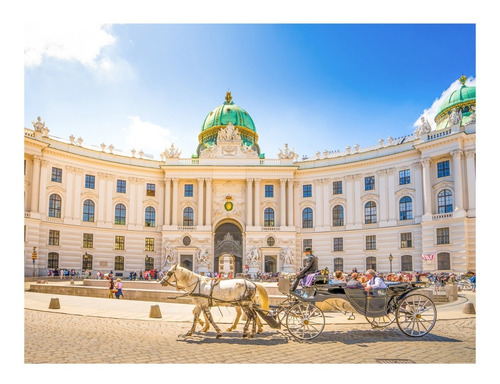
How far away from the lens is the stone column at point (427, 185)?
1597 inches

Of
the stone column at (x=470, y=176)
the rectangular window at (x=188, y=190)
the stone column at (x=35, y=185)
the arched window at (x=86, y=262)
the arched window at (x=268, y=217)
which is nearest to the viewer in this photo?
the stone column at (x=470, y=176)

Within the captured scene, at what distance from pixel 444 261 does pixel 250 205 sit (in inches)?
811

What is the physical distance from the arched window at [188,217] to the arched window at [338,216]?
15.9 m

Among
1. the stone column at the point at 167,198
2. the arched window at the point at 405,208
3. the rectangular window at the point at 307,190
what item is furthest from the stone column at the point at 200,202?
the arched window at the point at 405,208

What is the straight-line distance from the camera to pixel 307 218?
49.6 metres

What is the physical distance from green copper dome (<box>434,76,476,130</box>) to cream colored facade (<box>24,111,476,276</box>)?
4308 mm

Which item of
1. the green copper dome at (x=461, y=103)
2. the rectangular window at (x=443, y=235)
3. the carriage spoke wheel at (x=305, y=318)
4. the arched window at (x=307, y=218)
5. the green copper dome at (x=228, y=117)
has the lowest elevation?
the carriage spoke wheel at (x=305, y=318)

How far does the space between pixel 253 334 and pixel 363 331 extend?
10.5 ft

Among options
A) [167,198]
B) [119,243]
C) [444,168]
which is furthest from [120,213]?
[444,168]

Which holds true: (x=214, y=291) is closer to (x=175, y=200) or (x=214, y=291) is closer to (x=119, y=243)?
(x=119, y=243)

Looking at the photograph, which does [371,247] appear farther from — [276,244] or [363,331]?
[363,331]

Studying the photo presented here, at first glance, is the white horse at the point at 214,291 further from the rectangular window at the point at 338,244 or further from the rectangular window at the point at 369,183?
the rectangular window at the point at 338,244

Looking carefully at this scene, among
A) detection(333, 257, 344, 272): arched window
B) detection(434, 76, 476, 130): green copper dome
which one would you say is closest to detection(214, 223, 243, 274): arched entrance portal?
detection(333, 257, 344, 272): arched window

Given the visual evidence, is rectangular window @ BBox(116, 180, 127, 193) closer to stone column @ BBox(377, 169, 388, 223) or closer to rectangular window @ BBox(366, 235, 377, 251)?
rectangular window @ BBox(366, 235, 377, 251)
